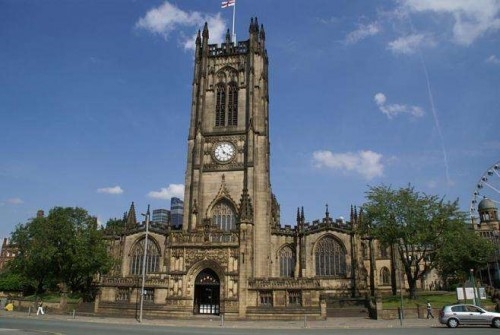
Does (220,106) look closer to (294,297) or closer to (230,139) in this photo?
(230,139)

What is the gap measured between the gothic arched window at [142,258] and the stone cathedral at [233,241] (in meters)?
0.13

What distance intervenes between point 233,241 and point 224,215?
16971 millimetres

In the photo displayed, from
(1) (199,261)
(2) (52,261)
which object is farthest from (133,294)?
(2) (52,261)

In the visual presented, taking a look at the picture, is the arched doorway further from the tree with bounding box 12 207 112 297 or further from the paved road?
the tree with bounding box 12 207 112 297

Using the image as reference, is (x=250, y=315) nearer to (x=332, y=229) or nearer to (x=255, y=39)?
(x=332, y=229)

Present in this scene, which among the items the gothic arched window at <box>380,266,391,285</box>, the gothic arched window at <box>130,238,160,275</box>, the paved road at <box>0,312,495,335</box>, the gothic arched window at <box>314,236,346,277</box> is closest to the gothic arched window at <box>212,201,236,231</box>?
the gothic arched window at <box>130,238,160,275</box>

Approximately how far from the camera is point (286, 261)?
55844 mm

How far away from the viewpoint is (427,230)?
4147 cm

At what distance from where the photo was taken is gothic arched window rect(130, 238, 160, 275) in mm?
56812

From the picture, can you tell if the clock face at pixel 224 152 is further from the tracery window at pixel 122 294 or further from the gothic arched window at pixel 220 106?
the tracery window at pixel 122 294

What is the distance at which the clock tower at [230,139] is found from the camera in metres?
52.7

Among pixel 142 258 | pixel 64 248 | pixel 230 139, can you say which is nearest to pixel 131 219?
pixel 142 258

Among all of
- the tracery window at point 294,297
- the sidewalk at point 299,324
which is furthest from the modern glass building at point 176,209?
the sidewalk at point 299,324

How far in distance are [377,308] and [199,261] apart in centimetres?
1481
